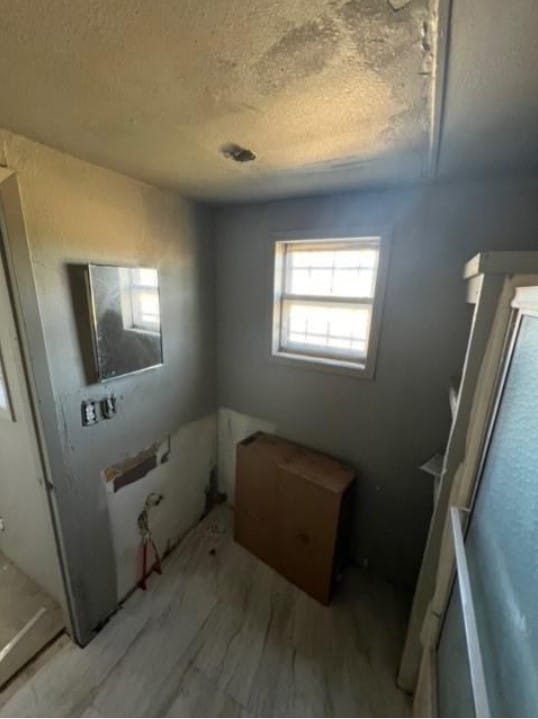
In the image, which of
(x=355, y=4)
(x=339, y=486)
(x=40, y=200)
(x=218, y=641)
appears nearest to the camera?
(x=355, y=4)

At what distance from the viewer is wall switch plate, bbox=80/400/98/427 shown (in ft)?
4.71

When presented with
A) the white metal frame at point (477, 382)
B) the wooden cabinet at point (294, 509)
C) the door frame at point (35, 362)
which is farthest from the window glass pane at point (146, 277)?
the white metal frame at point (477, 382)

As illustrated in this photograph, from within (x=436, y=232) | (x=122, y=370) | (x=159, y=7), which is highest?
(x=159, y=7)

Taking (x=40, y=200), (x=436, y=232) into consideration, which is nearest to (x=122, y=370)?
(x=40, y=200)

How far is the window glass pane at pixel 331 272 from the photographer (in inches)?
71.8

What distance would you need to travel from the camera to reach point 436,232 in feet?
4.99

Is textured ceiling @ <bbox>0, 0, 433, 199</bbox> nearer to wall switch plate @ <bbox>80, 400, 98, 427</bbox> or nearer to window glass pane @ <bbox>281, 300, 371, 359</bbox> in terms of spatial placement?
window glass pane @ <bbox>281, 300, 371, 359</bbox>

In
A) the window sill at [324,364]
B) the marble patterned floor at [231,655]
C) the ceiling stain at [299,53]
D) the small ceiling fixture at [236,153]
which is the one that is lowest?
the marble patterned floor at [231,655]

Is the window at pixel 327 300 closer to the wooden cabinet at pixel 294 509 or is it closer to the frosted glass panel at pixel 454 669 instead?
the wooden cabinet at pixel 294 509

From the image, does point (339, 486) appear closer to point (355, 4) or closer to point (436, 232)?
point (436, 232)

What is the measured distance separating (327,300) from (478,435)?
47.4 inches

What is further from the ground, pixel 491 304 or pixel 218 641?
pixel 491 304

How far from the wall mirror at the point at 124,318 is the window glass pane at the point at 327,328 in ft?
2.93

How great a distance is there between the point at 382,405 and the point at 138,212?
1760 millimetres
